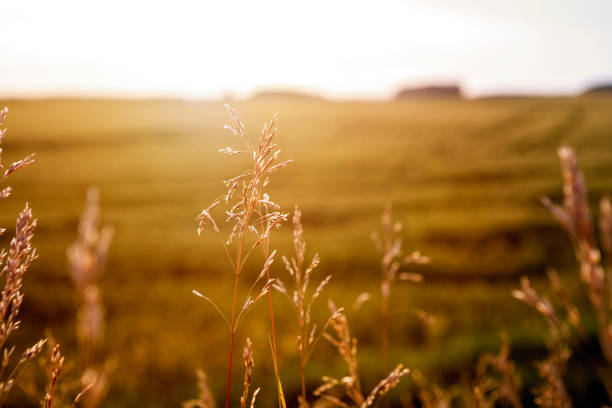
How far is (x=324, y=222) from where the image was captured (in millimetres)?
14719

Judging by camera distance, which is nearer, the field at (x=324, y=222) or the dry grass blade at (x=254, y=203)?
the dry grass blade at (x=254, y=203)

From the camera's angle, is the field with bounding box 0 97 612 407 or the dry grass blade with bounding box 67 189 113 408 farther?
the field with bounding box 0 97 612 407

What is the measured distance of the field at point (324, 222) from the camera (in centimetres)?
637

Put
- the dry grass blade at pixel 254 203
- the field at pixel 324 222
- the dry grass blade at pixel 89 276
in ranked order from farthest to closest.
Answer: the field at pixel 324 222, the dry grass blade at pixel 89 276, the dry grass blade at pixel 254 203

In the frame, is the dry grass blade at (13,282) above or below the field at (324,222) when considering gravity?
above

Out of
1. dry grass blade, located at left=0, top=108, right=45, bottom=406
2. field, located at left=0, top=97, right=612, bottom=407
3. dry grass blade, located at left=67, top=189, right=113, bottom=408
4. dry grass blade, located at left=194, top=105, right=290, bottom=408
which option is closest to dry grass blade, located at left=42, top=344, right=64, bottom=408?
dry grass blade, located at left=0, top=108, right=45, bottom=406

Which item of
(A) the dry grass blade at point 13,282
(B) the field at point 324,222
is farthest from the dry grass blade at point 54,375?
(B) the field at point 324,222

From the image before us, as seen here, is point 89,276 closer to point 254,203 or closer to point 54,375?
point 54,375

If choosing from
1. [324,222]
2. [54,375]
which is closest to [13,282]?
[54,375]

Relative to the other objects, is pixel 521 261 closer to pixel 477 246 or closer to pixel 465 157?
pixel 477 246

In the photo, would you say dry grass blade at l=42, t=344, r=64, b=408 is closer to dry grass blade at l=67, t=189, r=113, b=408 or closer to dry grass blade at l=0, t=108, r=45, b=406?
dry grass blade at l=0, t=108, r=45, b=406

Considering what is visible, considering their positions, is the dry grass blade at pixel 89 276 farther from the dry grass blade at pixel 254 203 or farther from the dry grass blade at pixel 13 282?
the dry grass blade at pixel 254 203

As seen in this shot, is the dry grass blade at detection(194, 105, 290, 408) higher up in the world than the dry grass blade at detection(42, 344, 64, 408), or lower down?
higher up

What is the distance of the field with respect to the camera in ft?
20.9
